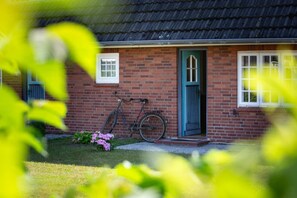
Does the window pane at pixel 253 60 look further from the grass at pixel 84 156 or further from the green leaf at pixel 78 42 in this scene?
the green leaf at pixel 78 42

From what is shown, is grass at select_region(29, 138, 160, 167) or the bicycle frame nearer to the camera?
grass at select_region(29, 138, 160, 167)

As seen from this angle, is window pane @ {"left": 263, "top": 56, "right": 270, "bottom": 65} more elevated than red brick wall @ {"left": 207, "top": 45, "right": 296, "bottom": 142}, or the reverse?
window pane @ {"left": 263, "top": 56, "right": 270, "bottom": 65}

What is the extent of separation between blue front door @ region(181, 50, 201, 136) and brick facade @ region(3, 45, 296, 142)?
323mm

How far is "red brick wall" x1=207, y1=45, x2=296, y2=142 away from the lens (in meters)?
14.9

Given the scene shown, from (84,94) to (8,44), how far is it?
16.6m

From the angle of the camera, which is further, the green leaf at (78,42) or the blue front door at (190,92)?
the blue front door at (190,92)

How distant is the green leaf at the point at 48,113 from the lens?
902 mm

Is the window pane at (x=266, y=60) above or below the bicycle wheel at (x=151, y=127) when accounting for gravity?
above

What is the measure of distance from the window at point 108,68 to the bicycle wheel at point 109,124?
2.92ft

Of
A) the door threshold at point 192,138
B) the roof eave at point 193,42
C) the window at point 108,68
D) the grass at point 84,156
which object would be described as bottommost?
the grass at point 84,156

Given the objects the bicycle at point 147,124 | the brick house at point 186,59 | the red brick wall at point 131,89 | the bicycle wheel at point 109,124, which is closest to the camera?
the brick house at point 186,59

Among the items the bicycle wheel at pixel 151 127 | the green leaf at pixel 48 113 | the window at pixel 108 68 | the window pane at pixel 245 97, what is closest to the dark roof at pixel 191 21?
the window at pixel 108 68

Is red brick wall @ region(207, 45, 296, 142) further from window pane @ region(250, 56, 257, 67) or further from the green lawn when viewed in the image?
the green lawn

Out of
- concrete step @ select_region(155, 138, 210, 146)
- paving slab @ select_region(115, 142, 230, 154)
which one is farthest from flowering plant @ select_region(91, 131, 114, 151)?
concrete step @ select_region(155, 138, 210, 146)
